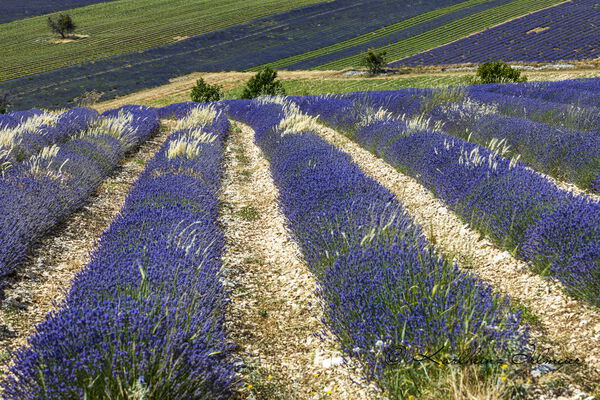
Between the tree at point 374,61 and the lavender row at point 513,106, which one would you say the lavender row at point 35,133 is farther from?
the tree at point 374,61

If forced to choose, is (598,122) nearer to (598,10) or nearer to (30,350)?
(30,350)

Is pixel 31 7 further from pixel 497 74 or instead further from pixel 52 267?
pixel 52 267

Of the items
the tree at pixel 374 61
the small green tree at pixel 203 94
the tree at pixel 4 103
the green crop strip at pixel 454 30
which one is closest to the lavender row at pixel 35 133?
the small green tree at pixel 203 94

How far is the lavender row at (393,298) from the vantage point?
2508 millimetres

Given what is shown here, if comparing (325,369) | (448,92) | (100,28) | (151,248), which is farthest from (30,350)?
(100,28)

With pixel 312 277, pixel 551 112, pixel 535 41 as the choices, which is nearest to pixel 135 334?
pixel 312 277

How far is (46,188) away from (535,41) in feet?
141

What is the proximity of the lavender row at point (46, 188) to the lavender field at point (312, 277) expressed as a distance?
0.04 metres

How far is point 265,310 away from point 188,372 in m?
1.55

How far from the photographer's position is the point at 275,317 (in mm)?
3875

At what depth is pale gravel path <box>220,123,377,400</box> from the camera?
9.64 ft

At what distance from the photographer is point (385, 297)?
285cm

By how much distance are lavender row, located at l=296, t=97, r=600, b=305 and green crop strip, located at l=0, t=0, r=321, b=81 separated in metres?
47.8

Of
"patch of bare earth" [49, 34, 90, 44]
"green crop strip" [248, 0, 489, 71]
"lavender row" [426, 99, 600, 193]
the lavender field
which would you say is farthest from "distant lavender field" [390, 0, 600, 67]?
"patch of bare earth" [49, 34, 90, 44]
